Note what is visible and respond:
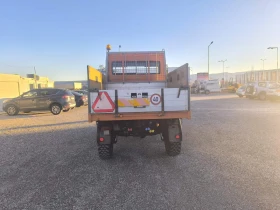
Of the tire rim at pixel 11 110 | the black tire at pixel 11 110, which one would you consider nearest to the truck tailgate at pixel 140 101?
the black tire at pixel 11 110

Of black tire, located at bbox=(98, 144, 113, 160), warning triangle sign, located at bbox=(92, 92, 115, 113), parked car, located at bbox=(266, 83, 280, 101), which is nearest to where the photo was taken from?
warning triangle sign, located at bbox=(92, 92, 115, 113)

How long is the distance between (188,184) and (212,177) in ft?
1.91

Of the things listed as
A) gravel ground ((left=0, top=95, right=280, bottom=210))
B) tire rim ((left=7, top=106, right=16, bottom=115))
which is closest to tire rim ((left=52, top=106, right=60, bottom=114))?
tire rim ((left=7, top=106, right=16, bottom=115))

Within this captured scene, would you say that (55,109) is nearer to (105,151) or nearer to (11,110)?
(11,110)

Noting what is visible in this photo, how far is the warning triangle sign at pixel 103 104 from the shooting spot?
15.4 feet

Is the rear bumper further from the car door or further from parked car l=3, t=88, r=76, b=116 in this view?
the car door

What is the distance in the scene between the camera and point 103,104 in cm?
473

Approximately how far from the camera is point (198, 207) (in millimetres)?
3117

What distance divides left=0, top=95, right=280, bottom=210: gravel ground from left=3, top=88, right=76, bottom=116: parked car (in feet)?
23.3

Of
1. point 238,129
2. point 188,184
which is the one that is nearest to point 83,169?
point 188,184

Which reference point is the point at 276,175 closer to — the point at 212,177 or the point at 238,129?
the point at 212,177

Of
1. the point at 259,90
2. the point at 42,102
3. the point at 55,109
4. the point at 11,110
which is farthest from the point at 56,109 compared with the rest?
the point at 259,90

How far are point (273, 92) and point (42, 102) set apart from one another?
809 inches

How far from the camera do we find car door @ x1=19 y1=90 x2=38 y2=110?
47.0 ft
